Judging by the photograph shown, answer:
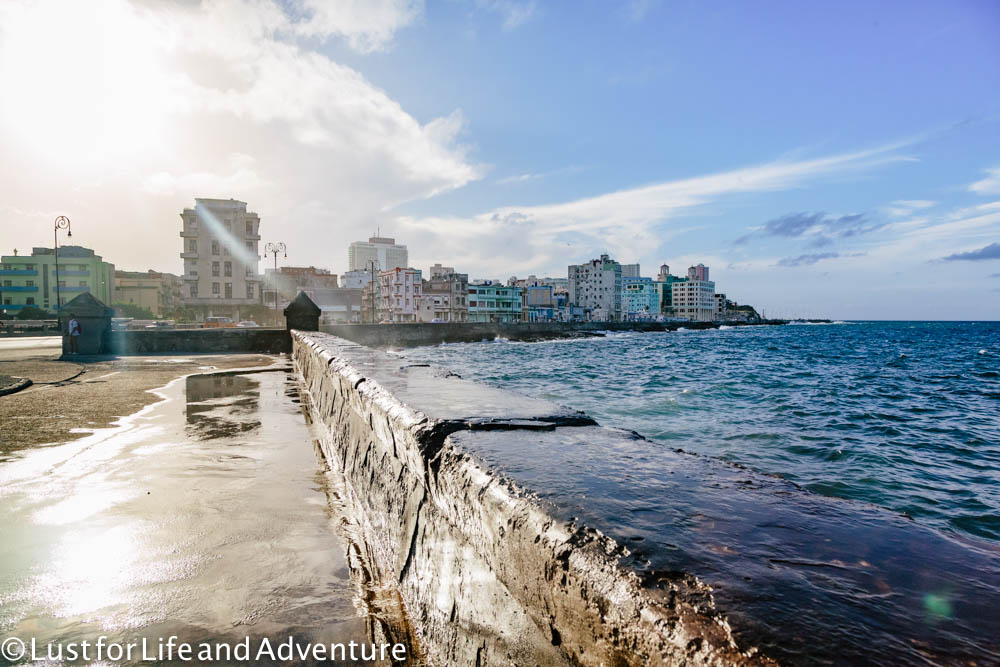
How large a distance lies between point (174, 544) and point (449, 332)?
47145mm

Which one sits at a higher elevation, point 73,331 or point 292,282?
point 292,282

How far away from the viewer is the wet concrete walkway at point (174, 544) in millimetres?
2027

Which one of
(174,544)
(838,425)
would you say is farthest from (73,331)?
(838,425)

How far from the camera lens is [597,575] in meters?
0.99

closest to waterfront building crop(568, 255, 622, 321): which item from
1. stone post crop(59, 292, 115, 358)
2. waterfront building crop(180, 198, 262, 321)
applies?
waterfront building crop(180, 198, 262, 321)

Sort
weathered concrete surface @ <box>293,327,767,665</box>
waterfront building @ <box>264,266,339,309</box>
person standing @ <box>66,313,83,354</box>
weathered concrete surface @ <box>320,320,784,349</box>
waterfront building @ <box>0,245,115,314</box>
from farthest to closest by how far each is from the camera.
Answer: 1. waterfront building @ <box>264,266,339,309</box>
2. waterfront building @ <box>0,245,115,314</box>
3. weathered concrete surface @ <box>320,320,784,349</box>
4. person standing @ <box>66,313,83,354</box>
5. weathered concrete surface @ <box>293,327,767,665</box>

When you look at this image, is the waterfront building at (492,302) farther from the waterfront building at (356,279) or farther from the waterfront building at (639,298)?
the waterfront building at (639,298)

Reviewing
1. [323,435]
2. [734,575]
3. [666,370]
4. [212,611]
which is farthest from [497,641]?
[666,370]

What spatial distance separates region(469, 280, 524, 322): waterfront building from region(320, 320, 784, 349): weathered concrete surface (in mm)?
13563

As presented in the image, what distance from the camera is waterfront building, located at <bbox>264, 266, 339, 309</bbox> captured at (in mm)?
66938

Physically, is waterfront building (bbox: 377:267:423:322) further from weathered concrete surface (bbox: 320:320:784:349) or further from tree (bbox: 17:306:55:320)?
tree (bbox: 17:306:55:320)

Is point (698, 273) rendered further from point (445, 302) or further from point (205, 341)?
point (205, 341)

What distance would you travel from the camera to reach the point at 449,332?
49.7 meters

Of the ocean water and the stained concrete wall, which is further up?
the stained concrete wall
